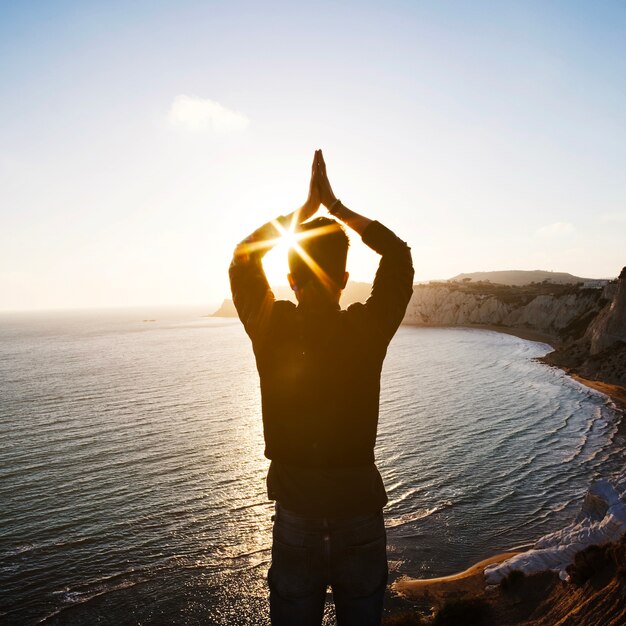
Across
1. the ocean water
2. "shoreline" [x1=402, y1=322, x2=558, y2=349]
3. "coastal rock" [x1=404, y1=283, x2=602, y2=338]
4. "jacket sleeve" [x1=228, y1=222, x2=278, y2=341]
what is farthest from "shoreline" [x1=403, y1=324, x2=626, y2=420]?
"jacket sleeve" [x1=228, y1=222, x2=278, y2=341]

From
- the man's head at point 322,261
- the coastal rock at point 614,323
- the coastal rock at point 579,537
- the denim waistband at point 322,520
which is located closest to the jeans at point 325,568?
the denim waistband at point 322,520

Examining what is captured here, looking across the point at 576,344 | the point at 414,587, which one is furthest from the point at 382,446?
the point at 576,344

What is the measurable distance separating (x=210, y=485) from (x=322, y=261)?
72.8 ft

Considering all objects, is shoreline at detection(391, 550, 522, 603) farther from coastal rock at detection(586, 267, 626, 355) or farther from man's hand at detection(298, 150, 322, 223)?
coastal rock at detection(586, 267, 626, 355)

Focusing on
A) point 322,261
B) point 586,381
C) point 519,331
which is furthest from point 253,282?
point 519,331

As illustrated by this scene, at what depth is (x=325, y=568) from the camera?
7.88ft

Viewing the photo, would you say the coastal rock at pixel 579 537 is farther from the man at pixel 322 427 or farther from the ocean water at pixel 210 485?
the man at pixel 322 427

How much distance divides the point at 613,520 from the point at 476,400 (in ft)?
85.6

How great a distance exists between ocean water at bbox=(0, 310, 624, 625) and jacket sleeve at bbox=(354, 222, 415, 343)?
13.6m

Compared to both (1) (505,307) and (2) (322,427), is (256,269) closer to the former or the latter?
(2) (322,427)

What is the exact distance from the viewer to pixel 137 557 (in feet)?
53.1

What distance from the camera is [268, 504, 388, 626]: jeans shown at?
239 cm

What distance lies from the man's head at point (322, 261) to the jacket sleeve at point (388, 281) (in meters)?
0.20

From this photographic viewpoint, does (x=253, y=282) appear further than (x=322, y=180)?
No
